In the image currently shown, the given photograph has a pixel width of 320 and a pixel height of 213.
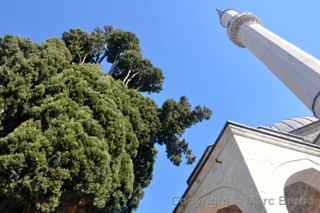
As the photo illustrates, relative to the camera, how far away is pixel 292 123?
663 inches

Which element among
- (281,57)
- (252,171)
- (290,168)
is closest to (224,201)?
(252,171)

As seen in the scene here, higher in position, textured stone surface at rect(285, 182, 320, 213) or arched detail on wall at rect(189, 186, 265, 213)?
textured stone surface at rect(285, 182, 320, 213)

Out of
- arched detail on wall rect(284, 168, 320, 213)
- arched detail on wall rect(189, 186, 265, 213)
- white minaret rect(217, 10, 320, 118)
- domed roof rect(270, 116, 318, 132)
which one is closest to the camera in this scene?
arched detail on wall rect(189, 186, 265, 213)

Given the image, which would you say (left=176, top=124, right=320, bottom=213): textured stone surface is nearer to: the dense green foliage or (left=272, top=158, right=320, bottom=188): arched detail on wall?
(left=272, top=158, right=320, bottom=188): arched detail on wall

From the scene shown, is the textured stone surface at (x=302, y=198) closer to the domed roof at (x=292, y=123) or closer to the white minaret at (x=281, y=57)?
the white minaret at (x=281, y=57)

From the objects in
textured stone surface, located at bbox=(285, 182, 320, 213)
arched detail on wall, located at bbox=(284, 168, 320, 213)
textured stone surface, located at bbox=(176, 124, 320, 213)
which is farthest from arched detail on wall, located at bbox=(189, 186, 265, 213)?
textured stone surface, located at bbox=(285, 182, 320, 213)

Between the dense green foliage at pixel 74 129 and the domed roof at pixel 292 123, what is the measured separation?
13.9 feet

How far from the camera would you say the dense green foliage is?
758cm

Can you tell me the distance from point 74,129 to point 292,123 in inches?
456

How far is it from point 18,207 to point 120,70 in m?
7.51

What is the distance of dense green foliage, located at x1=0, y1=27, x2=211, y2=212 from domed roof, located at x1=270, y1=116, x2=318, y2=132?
13.9ft

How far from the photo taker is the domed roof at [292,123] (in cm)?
1630

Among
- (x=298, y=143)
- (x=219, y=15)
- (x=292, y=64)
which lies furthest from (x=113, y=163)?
(x=219, y=15)

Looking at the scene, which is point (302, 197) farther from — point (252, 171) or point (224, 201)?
point (252, 171)
